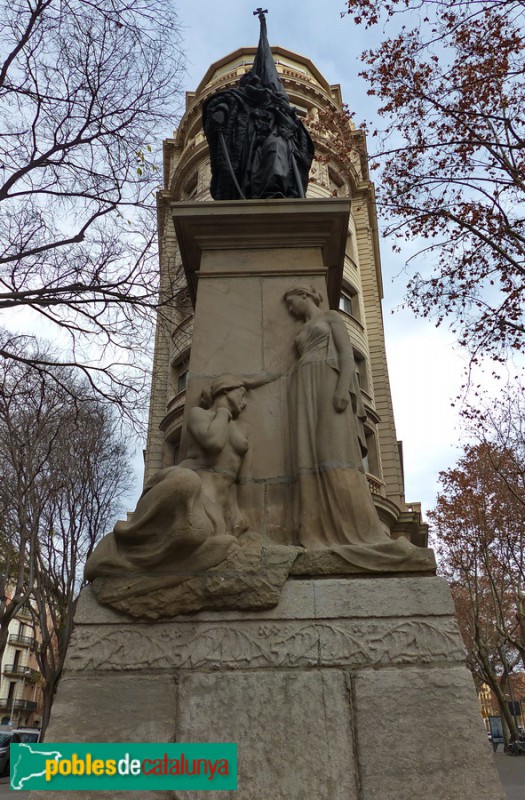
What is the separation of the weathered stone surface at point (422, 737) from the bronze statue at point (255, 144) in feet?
14.9

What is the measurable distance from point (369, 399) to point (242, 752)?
68.4 feet

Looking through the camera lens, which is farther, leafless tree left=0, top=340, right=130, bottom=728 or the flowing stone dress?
leafless tree left=0, top=340, right=130, bottom=728

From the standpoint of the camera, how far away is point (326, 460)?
438 cm

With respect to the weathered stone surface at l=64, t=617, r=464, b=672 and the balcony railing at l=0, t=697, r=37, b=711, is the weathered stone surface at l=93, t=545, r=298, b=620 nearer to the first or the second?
the weathered stone surface at l=64, t=617, r=464, b=672

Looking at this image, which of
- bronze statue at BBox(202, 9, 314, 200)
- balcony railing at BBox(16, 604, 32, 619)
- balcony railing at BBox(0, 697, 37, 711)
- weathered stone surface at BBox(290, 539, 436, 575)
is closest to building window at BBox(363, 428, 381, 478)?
balcony railing at BBox(16, 604, 32, 619)

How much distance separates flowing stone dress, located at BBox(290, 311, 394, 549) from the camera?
4.20 m

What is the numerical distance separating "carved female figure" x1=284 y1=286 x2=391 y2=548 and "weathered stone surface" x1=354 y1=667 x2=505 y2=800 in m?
0.88

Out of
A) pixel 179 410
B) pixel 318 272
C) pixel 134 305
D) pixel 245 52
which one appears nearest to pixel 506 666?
pixel 179 410

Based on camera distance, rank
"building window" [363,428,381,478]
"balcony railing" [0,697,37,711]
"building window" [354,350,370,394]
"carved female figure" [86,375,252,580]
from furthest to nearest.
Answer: "balcony railing" [0,697,37,711] < "building window" [354,350,370,394] < "building window" [363,428,381,478] < "carved female figure" [86,375,252,580]

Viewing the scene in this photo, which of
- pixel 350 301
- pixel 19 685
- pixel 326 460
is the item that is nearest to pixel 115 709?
pixel 326 460

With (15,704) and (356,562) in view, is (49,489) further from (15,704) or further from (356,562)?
(15,704)

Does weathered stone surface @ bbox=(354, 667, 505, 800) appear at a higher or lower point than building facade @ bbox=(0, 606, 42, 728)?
lower

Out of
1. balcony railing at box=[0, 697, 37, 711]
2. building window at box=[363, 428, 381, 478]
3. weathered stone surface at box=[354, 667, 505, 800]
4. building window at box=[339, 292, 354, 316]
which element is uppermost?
building window at box=[339, 292, 354, 316]

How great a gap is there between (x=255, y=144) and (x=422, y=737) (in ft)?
18.8
